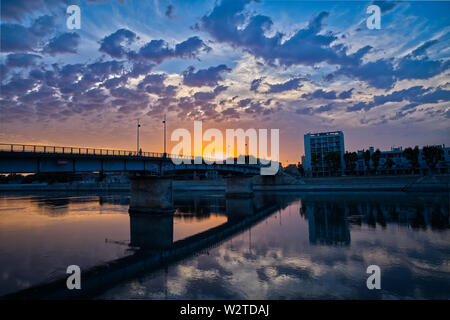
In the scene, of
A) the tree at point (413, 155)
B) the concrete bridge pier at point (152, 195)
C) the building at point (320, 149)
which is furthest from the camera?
the building at point (320, 149)

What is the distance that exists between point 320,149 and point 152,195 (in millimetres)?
109449

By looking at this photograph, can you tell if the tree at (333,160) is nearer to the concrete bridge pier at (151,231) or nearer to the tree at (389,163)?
the tree at (389,163)

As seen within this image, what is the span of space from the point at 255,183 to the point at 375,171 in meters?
57.9

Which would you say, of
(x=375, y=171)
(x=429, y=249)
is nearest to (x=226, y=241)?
(x=429, y=249)

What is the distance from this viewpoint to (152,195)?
37000 millimetres

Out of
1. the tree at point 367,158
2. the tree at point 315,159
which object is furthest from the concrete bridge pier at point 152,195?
the tree at point 367,158

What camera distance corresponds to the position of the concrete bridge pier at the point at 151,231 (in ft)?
67.9

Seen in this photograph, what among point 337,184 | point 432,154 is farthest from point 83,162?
point 432,154

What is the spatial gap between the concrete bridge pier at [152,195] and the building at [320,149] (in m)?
94.6

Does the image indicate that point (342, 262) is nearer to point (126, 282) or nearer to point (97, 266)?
point (126, 282)

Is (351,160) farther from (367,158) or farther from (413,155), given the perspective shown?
(413,155)

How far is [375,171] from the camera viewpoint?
364 feet
